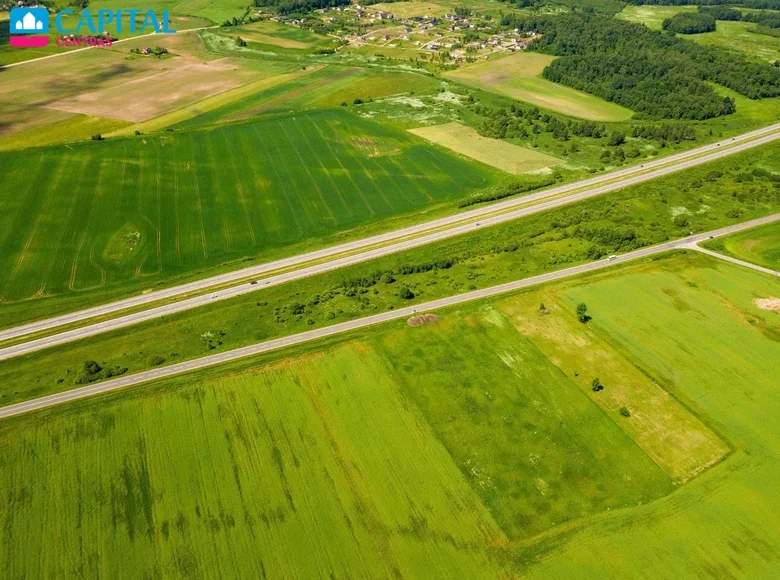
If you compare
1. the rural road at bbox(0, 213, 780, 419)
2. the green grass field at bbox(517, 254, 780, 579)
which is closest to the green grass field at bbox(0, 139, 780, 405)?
the rural road at bbox(0, 213, 780, 419)

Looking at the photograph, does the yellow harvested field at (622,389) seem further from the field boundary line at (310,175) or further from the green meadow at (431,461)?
the field boundary line at (310,175)

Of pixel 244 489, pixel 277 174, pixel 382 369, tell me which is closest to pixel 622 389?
pixel 382 369

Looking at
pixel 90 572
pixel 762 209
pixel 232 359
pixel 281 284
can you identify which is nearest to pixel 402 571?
pixel 90 572

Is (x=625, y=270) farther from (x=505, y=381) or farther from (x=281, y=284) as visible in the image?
(x=281, y=284)

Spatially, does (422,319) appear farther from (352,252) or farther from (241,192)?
(241,192)

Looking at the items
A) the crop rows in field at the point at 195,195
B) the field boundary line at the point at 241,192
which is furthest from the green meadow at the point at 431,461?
the field boundary line at the point at 241,192

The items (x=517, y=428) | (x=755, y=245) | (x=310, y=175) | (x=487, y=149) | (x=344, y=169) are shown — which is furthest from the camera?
(x=487, y=149)
